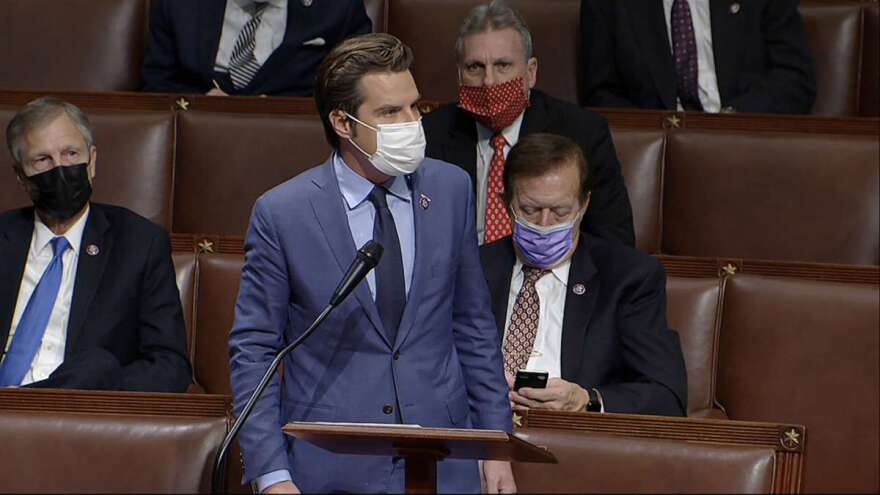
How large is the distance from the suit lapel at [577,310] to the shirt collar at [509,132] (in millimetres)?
357

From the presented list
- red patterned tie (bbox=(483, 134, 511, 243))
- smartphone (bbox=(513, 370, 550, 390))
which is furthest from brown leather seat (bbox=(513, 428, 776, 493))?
red patterned tie (bbox=(483, 134, 511, 243))

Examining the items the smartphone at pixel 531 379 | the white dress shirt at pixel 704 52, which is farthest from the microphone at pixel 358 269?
the white dress shirt at pixel 704 52

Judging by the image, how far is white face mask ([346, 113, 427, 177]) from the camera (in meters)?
1.36

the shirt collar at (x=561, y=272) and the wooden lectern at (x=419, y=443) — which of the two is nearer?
the wooden lectern at (x=419, y=443)

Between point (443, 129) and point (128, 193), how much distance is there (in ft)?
1.63

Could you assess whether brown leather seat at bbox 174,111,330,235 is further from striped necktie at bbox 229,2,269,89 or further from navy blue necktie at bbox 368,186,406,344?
navy blue necktie at bbox 368,186,406,344

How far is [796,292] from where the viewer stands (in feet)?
5.94

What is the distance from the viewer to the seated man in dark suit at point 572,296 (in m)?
1.71

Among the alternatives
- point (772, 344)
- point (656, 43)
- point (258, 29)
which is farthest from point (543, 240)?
point (258, 29)

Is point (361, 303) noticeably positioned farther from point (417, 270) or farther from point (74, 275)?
point (74, 275)

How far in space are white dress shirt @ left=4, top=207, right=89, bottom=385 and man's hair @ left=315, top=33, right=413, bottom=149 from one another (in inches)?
23.1

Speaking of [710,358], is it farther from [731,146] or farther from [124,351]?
[124,351]

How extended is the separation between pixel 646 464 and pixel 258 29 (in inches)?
54.3

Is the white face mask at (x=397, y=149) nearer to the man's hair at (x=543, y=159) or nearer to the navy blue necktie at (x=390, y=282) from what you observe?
the navy blue necktie at (x=390, y=282)
